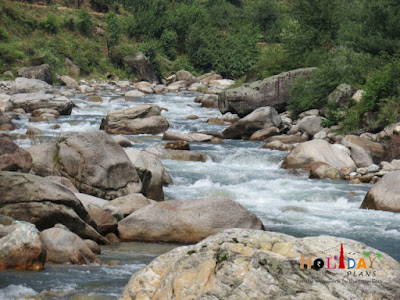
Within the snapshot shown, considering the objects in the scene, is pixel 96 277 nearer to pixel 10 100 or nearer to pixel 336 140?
pixel 336 140

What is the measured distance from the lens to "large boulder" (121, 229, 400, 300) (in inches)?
127

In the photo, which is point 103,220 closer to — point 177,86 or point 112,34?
point 177,86

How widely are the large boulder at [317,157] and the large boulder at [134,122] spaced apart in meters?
6.94

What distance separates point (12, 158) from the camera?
8.91 meters

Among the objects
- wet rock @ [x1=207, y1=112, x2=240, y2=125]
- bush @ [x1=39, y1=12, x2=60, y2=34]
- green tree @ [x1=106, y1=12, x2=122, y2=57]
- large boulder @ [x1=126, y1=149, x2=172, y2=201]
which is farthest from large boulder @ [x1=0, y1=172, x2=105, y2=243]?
green tree @ [x1=106, y1=12, x2=122, y2=57]

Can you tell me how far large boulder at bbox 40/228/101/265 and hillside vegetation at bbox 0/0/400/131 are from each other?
494 inches

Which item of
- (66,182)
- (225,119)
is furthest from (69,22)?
(66,182)

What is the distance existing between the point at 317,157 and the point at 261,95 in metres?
9.69

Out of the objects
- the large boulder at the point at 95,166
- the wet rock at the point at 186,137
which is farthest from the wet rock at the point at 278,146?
the large boulder at the point at 95,166

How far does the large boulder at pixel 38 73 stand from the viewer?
33844mm

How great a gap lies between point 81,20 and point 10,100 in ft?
84.4

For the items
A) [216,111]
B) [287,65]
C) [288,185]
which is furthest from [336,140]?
[287,65]

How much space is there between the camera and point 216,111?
26375 mm

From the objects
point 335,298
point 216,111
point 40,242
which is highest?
point 335,298
